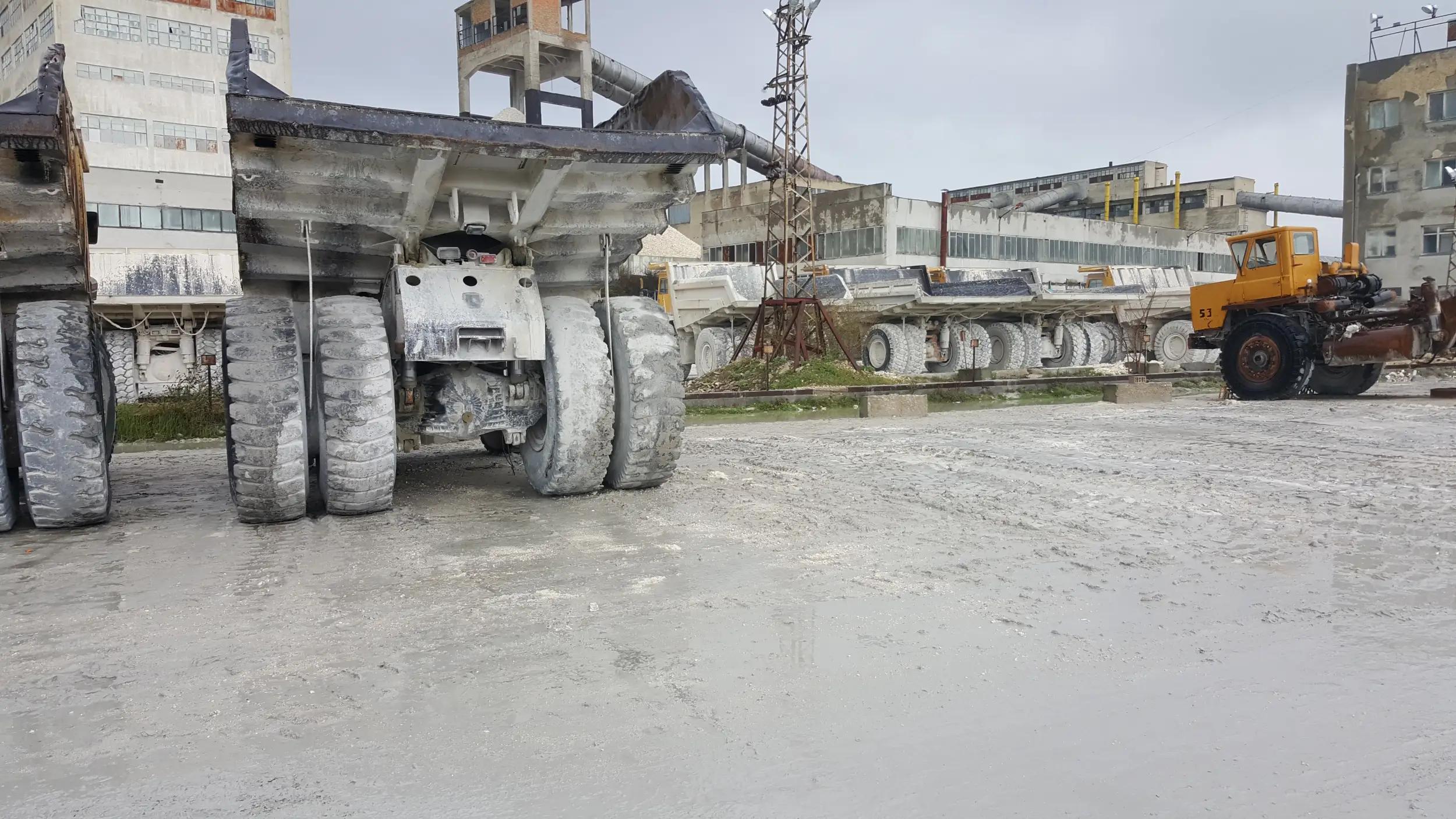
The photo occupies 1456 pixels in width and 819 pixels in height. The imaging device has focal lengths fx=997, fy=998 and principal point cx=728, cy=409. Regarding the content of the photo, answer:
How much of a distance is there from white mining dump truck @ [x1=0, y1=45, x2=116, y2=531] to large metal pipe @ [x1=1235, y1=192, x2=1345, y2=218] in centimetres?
6517

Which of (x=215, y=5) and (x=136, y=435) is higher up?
(x=215, y=5)

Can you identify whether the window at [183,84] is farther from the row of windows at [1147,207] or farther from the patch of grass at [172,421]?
the row of windows at [1147,207]

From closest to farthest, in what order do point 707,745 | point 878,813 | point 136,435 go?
point 878,813 < point 707,745 < point 136,435

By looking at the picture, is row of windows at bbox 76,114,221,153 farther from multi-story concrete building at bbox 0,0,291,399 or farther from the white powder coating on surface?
the white powder coating on surface

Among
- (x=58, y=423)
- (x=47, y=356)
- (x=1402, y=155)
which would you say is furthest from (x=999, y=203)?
(x=58, y=423)

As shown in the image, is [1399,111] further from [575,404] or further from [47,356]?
[47,356]

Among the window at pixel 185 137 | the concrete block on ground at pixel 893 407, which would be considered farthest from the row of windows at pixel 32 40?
the concrete block on ground at pixel 893 407

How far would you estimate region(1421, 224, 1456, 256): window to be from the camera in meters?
34.9

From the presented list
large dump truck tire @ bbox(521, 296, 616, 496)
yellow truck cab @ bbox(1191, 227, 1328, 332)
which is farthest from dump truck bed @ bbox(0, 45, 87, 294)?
yellow truck cab @ bbox(1191, 227, 1328, 332)

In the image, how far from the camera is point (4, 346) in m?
5.34

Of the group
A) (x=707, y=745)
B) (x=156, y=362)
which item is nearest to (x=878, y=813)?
(x=707, y=745)

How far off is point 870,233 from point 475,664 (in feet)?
131

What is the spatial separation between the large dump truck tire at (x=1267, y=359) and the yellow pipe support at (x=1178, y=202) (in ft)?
174

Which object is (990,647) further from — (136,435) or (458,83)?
(458,83)
